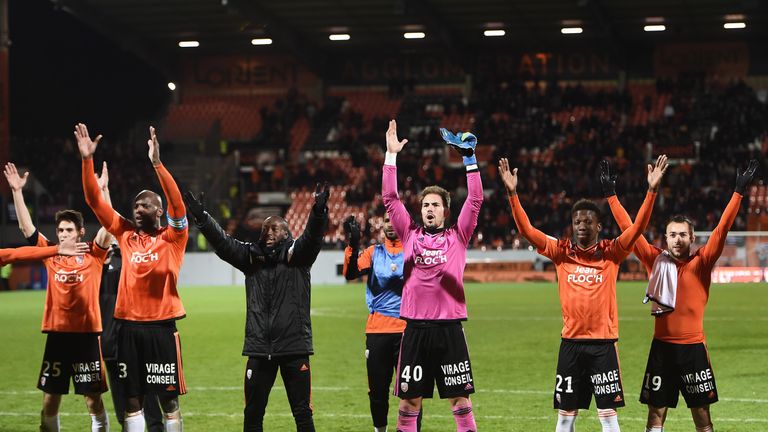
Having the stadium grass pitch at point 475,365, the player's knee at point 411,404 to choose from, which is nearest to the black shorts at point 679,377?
the player's knee at point 411,404

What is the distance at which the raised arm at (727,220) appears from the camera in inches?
328

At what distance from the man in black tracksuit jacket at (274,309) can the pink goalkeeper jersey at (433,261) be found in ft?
2.18

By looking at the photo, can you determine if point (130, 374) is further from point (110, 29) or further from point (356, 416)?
point (110, 29)

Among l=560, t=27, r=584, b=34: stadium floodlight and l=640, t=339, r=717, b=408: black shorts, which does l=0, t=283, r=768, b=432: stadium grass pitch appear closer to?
l=640, t=339, r=717, b=408: black shorts

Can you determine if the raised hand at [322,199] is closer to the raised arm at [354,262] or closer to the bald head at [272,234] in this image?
the bald head at [272,234]

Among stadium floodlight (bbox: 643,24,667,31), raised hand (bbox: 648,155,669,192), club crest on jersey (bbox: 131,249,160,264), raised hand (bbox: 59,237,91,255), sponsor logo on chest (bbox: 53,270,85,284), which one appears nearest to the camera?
raised hand (bbox: 59,237,91,255)

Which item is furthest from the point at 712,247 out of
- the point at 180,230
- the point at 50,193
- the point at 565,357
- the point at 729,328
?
the point at 50,193

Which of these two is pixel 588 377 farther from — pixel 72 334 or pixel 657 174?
pixel 72 334

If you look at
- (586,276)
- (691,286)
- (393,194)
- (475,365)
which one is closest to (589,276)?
(586,276)

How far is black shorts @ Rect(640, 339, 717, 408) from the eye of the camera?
27.4 ft

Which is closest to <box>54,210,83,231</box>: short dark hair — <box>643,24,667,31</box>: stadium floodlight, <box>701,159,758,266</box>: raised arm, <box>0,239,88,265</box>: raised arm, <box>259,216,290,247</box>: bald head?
<box>0,239,88,265</box>: raised arm

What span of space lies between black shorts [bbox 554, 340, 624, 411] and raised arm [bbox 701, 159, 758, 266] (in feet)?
3.54

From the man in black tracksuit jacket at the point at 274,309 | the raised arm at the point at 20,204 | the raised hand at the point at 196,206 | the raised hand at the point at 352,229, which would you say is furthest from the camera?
the raised arm at the point at 20,204

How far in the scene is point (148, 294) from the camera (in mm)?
8492
